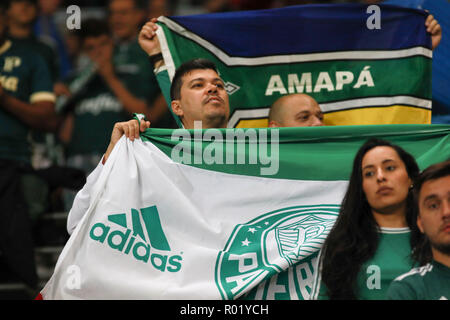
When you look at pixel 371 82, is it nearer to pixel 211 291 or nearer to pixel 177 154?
pixel 177 154

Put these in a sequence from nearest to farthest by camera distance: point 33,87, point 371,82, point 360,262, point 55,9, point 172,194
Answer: point 360,262 < point 172,194 < point 371,82 < point 33,87 < point 55,9

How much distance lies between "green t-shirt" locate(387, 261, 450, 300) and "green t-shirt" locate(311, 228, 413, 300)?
0.04m

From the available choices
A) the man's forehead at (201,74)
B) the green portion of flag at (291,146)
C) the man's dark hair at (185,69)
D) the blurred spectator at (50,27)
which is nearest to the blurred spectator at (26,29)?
the blurred spectator at (50,27)

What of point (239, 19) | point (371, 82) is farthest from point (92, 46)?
point (371, 82)

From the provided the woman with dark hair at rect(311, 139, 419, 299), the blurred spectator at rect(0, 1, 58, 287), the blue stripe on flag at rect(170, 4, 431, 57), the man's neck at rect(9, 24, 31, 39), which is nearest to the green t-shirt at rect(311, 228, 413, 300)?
the woman with dark hair at rect(311, 139, 419, 299)

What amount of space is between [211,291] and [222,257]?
0.57ft

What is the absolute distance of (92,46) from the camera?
5.06 metres

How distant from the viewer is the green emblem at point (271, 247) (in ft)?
10.8

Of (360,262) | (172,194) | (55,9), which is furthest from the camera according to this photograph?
(55,9)

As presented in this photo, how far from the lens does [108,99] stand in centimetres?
505

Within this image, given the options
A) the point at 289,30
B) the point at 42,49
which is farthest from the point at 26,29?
the point at 289,30

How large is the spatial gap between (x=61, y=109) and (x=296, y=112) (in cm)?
179

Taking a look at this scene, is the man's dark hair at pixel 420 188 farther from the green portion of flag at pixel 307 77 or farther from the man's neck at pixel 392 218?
the green portion of flag at pixel 307 77

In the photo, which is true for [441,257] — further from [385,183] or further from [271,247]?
[271,247]
